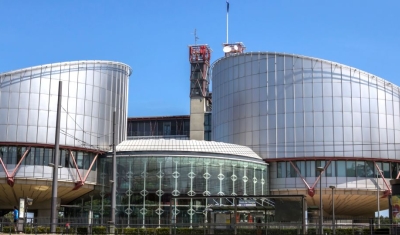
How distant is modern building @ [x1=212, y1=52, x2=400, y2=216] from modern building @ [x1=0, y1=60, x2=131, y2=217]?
20.4 metres

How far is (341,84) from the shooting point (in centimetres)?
8062

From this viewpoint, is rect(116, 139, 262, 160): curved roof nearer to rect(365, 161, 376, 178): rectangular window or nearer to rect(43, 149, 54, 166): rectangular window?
rect(43, 149, 54, 166): rectangular window

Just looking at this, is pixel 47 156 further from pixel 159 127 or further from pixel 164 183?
pixel 159 127

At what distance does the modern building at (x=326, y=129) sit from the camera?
78562 mm

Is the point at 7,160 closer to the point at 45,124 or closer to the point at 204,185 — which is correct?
the point at 45,124

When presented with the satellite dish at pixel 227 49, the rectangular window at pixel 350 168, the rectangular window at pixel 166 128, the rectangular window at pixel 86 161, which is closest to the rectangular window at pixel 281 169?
the rectangular window at pixel 350 168

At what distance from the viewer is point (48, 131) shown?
72.4 meters

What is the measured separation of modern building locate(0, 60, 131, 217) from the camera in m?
71.1

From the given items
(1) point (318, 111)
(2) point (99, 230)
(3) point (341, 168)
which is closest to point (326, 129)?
(1) point (318, 111)

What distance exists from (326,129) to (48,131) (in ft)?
109

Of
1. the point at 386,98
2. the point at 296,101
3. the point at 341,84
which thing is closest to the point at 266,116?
the point at 296,101

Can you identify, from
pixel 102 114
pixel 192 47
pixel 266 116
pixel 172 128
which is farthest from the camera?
pixel 172 128

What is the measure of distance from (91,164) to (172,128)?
50.0 metres

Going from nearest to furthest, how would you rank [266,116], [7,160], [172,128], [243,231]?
[243,231], [7,160], [266,116], [172,128]
